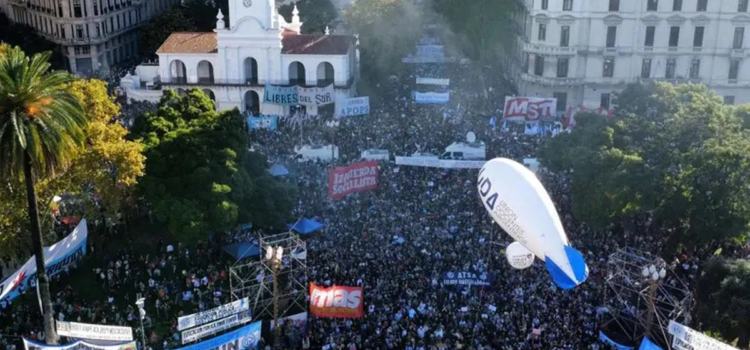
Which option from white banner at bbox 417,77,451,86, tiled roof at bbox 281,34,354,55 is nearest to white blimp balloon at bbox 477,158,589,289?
tiled roof at bbox 281,34,354,55

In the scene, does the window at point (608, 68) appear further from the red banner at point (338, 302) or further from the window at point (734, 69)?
the red banner at point (338, 302)

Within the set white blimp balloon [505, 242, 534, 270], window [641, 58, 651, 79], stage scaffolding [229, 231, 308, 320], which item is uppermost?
window [641, 58, 651, 79]

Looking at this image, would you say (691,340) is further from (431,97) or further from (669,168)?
(431,97)

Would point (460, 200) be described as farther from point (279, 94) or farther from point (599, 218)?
point (279, 94)

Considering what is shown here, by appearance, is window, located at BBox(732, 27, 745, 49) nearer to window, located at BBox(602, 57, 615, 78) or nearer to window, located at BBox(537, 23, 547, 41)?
window, located at BBox(602, 57, 615, 78)

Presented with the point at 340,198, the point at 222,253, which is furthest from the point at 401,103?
the point at 222,253

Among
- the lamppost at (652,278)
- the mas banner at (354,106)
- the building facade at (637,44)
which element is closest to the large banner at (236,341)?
the lamppost at (652,278)
